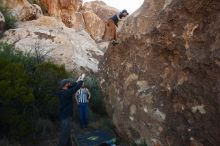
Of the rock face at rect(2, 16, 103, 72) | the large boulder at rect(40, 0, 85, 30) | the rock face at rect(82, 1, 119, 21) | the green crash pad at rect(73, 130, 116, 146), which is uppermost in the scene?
the rock face at rect(82, 1, 119, 21)

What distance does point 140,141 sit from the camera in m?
10.3

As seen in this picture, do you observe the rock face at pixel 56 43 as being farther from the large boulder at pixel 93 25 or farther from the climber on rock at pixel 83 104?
the large boulder at pixel 93 25

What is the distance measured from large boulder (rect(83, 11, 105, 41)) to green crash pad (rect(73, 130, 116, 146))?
653 inches

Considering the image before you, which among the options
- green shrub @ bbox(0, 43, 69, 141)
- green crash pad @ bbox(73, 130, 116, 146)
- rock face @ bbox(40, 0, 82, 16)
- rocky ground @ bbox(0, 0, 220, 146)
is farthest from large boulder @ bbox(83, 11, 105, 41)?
green crash pad @ bbox(73, 130, 116, 146)

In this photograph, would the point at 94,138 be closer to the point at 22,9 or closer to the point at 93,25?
the point at 22,9

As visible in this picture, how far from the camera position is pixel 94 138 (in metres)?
10.9

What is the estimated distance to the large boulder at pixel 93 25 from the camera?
2775cm

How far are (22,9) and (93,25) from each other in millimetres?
8033

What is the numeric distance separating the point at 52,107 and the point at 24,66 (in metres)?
1.45

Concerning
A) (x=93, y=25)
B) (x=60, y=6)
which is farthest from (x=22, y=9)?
(x=93, y=25)

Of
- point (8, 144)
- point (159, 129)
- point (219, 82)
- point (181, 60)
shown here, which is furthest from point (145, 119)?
point (8, 144)

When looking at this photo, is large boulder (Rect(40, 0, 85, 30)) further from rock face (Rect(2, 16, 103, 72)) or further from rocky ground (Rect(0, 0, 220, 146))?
rocky ground (Rect(0, 0, 220, 146))

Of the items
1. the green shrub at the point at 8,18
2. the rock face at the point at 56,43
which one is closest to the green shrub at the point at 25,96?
the rock face at the point at 56,43

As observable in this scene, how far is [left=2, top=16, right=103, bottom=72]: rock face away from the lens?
51.7 ft
